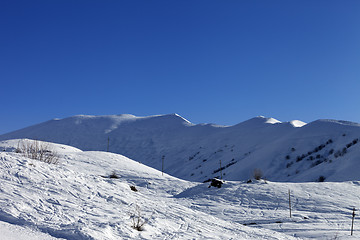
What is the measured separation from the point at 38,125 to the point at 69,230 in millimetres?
75098

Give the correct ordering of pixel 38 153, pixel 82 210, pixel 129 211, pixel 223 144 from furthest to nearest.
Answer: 1. pixel 223 144
2. pixel 38 153
3. pixel 129 211
4. pixel 82 210

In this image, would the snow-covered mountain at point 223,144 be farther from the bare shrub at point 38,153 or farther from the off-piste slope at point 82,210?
the off-piste slope at point 82,210

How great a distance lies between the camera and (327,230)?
8984 millimetres

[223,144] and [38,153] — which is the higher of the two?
[223,144]

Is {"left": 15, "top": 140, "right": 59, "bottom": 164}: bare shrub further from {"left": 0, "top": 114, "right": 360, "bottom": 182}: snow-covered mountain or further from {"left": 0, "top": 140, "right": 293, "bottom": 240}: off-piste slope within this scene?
{"left": 0, "top": 114, "right": 360, "bottom": 182}: snow-covered mountain

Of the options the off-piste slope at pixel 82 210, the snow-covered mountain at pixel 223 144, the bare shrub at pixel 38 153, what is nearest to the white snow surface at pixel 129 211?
the off-piste slope at pixel 82 210

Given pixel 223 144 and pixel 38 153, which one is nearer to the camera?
pixel 38 153

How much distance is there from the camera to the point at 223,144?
45.4 m

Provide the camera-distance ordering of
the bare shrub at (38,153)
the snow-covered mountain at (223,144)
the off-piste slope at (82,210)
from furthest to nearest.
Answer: the snow-covered mountain at (223,144) < the bare shrub at (38,153) < the off-piste slope at (82,210)

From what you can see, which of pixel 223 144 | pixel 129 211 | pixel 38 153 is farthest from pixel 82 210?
pixel 223 144

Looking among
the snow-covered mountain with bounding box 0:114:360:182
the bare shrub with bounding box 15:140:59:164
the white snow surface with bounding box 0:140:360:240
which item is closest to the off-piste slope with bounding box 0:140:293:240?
the white snow surface with bounding box 0:140:360:240

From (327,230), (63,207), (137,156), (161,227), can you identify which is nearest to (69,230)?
(63,207)

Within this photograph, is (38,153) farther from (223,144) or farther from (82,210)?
(223,144)

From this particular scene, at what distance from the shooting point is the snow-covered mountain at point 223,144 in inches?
1004
